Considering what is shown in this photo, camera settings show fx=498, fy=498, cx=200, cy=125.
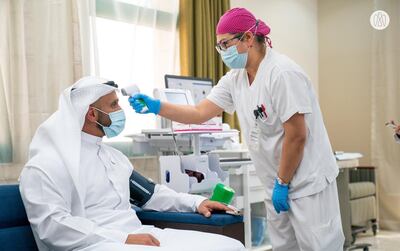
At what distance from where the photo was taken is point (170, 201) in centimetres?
220

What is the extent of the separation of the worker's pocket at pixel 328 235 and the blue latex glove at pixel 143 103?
2.88 feet

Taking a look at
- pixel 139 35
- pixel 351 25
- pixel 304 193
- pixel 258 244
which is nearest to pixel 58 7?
pixel 139 35

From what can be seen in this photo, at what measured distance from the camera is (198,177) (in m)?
2.74

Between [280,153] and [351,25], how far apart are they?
393 cm

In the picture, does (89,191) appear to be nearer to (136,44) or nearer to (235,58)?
(235,58)

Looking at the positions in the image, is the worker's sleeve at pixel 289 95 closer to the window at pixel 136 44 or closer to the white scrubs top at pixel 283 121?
the white scrubs top at pixel 283 121

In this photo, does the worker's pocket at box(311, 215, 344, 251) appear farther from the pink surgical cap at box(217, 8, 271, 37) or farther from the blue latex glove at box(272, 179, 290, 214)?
the pink surgical cap at box(217, 8, 271, 37)

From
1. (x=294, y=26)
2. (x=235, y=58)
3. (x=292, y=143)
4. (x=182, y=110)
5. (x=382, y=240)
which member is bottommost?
(x=382, y=240)

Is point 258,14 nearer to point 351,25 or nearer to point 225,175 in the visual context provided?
point 351,25

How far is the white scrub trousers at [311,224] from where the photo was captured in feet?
6.57

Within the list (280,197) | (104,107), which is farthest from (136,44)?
(280,197)

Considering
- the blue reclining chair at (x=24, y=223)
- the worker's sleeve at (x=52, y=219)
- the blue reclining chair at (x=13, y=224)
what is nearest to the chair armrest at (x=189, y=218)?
the blue reclining chair at (x=24, y=223)

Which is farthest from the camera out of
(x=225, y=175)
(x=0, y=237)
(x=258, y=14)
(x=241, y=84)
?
(x=258, y=14)

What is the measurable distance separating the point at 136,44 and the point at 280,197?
2064mm
